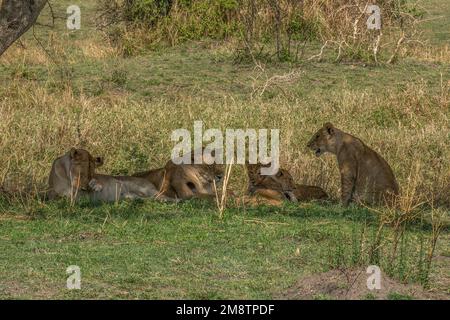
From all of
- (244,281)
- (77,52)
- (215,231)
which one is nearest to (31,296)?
(244,281)

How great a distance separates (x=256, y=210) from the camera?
1021 centimetres

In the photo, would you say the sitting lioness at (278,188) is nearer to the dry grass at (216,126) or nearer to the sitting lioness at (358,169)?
the sitting lioness at (358,169)

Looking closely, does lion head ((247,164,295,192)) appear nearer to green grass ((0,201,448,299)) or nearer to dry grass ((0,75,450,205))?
dry grass ((0,75,450,205))

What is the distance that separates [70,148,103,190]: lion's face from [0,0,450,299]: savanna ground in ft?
1.33

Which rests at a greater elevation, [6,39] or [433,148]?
[6,39]

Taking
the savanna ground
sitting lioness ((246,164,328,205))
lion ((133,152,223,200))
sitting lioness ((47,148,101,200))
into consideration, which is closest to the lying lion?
sitting lioness ((47,148,101,200))

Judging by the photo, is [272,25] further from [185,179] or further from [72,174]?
[72,174]

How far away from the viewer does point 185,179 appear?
11242 mm

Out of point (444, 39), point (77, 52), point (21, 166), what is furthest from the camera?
point (444, 39)

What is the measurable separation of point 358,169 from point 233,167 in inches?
55.5

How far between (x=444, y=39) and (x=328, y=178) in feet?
36.1

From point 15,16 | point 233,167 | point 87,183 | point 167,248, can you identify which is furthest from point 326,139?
point 167,248

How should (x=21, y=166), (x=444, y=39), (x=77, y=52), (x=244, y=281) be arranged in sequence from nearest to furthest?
(x=244, y=281) → (x=21, y=166) → (x=77, y=52) → (x=444, y=39)
